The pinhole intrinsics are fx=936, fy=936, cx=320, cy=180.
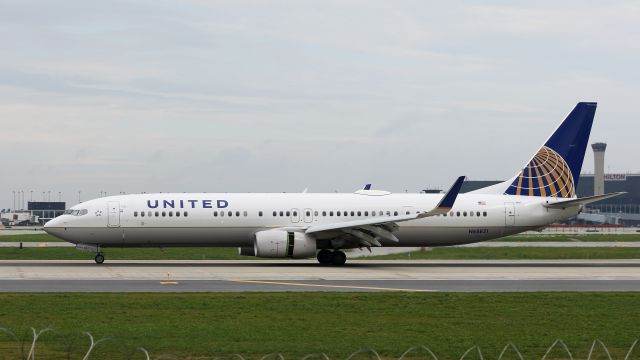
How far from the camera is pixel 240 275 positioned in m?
38.5

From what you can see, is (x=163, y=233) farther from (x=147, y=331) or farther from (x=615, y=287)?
(x=147, y=331)

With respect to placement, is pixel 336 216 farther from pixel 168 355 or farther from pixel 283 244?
pixel 168 355

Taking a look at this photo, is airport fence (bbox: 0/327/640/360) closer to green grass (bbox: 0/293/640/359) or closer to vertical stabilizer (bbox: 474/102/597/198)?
green grass (bbox: 0/293/640/359)

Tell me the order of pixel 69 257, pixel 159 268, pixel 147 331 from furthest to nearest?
pixel 69 257
pixel 159 268
pixel 147 331

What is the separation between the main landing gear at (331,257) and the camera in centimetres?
4721

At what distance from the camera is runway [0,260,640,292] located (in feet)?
107

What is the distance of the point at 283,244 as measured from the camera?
45062 millimetres

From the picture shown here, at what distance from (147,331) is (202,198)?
26.3 m

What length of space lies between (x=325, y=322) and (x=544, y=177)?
2998 centimetres

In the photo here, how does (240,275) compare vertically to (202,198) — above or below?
below

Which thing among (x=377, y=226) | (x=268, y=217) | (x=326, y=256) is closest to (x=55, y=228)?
(x=268, y=217)

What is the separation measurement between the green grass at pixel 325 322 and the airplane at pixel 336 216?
1647 cm

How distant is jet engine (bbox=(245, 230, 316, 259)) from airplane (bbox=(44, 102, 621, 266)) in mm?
48

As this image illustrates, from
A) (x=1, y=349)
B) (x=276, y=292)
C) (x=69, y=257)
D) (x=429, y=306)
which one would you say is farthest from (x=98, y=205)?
(x=1, y=349)
